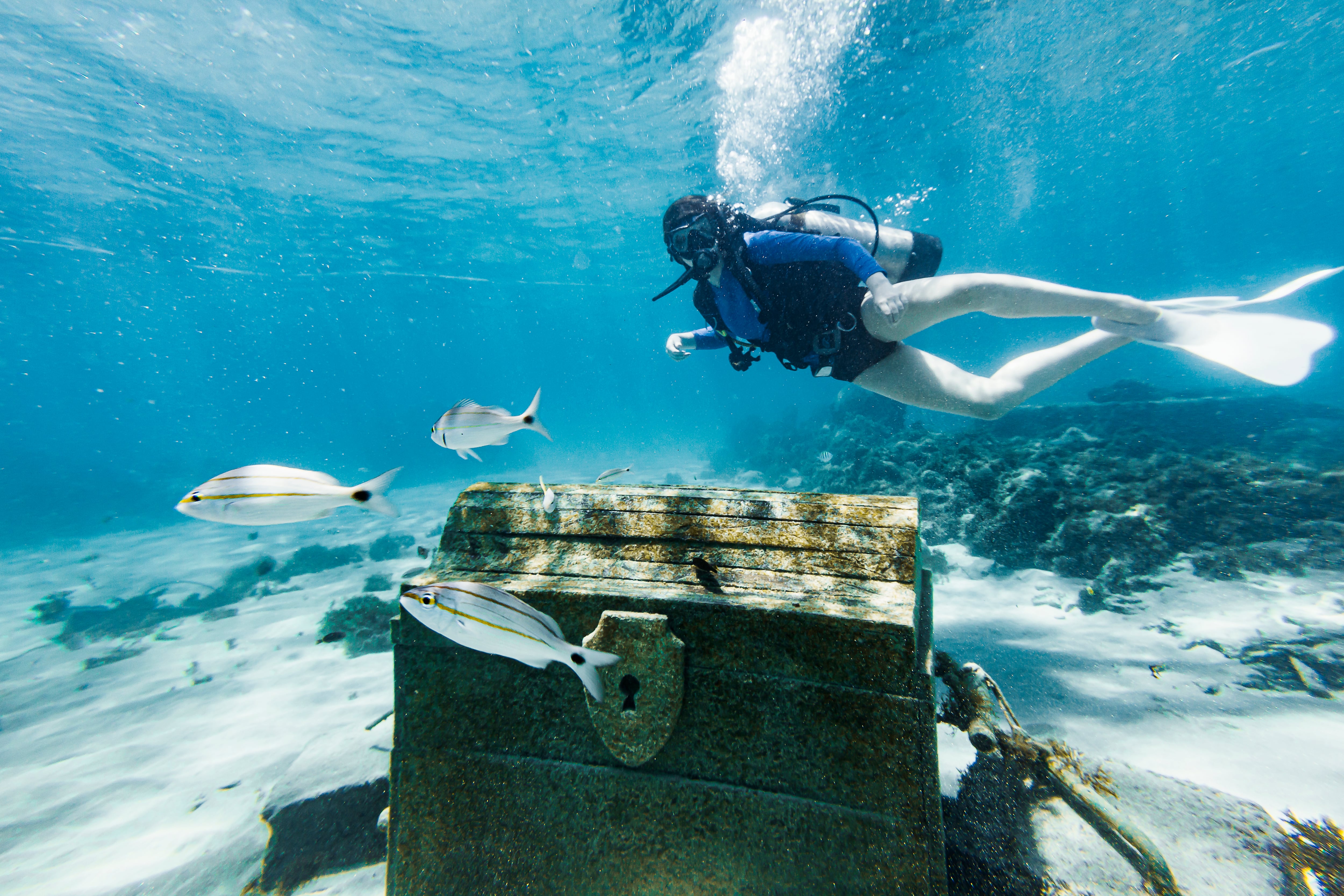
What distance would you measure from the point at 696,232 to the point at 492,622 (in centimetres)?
354

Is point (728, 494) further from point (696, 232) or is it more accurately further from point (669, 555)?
point (696, 232)

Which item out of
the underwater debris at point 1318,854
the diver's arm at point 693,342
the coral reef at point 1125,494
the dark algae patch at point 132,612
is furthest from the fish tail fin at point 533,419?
the dark algae patch at point 132,612

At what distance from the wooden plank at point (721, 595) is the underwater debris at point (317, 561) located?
12.8m

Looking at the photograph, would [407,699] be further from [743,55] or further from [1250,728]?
[743,55]

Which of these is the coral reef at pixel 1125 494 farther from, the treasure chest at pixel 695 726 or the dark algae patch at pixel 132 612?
the dark algae patch at pixel 132 612

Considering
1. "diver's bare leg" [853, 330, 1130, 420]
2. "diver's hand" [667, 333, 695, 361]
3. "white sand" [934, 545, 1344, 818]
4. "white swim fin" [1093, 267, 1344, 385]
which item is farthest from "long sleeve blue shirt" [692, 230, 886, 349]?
"white sand" [934, 545, 1344, 818]

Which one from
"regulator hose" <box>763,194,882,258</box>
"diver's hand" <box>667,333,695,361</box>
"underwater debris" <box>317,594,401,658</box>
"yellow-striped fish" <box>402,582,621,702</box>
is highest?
"regulator hose" <box>763,194,882,258</box>

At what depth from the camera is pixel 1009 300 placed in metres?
3.28

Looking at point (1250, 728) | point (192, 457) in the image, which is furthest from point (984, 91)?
point (192, 457)

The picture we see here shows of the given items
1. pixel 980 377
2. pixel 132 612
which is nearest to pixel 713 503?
pixel 980 377

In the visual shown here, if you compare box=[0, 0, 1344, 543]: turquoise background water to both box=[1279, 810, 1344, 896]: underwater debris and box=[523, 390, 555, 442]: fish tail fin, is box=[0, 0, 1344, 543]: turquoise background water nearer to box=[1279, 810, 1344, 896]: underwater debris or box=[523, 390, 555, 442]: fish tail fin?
box=[523, 390, 555, 442]: fish tail fin

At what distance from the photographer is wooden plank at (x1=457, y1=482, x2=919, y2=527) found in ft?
6.52

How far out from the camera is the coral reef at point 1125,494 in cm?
582

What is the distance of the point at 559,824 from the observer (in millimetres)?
1748
